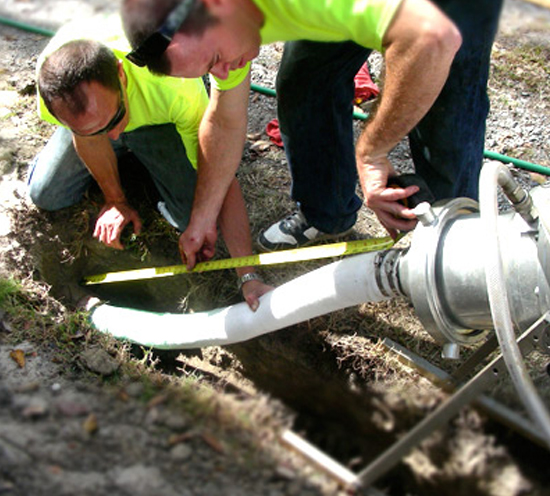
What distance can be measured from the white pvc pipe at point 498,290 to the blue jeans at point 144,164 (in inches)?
64.0

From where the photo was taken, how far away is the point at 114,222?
2971 mm

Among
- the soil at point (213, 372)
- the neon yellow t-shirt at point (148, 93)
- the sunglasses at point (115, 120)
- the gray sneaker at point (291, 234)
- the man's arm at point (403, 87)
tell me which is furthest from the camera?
the gray sneaker at point (291, 234)

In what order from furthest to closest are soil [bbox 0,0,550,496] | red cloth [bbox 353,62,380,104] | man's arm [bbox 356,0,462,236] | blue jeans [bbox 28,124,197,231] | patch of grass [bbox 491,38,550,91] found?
patch of grass [bbox 491,38,550,91]
red cloth [bbox 353,62,380,104]
blue jeans [bbox 28,124,197,231]
man's arm [bbox 356,0,462,236]
soil [bbox 0,0,550,496]

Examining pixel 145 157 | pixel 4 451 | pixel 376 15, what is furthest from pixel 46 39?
pixel 4 451

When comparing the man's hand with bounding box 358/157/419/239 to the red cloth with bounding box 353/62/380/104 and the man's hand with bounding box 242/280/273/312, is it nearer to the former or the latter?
the man's hand with bounding box 242/280/273/312

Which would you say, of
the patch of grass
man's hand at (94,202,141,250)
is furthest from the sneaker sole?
the patch of grass

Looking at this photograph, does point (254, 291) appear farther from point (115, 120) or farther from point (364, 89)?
point (364, 89)

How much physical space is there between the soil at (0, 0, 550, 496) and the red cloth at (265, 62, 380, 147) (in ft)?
0.29

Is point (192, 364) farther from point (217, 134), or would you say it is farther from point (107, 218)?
point (217, 134)

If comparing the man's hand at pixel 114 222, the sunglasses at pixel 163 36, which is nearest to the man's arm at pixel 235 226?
the man's hand at pixel 114 222

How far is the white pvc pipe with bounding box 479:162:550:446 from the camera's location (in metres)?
1.42

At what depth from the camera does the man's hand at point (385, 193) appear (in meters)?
2.03

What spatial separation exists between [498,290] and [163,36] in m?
1.15

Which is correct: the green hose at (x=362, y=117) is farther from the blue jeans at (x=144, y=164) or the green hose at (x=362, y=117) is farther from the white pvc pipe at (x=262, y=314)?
the white pvc pipe at (x=262, y=314)
